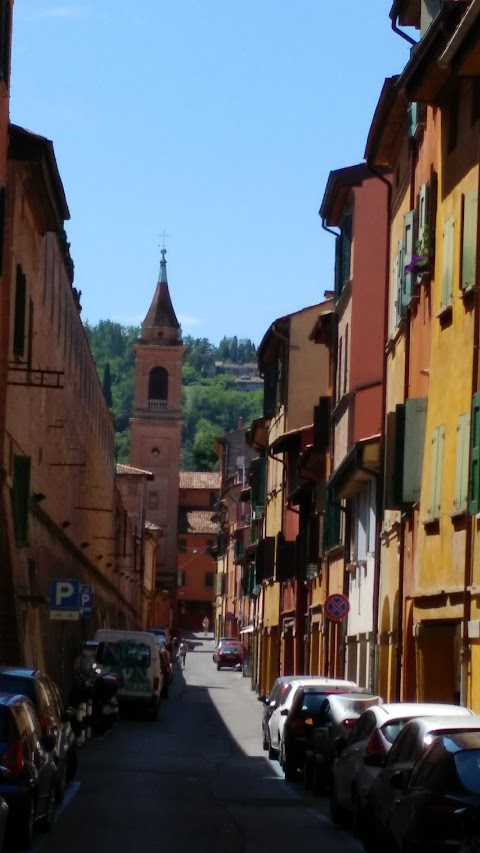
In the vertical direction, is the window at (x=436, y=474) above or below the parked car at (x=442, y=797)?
above

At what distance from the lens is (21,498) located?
33.9 meters

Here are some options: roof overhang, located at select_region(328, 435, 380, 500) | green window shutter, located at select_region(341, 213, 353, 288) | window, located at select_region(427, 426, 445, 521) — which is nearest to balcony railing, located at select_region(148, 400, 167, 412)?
green window shutter, located at select_region(341, 213, 353, 288)

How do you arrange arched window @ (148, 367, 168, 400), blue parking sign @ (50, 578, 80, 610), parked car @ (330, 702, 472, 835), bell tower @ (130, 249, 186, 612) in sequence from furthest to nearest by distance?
1. arched window @ (148, 367, 168, 400)
2. bell tower @ (130, 249, 186, 612)
3. blue parking sign @ (50, 578, 80, 610)
4. parked car @ (330, 702, 472, 835)

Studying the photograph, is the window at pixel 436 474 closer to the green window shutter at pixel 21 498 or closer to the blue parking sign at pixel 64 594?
the green window shutter at pixel 21 498

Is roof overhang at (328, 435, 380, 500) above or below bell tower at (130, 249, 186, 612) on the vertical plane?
below

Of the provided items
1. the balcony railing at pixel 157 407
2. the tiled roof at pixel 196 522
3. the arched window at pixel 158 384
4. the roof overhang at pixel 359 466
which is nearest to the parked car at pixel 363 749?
the roof overhang at pixel 359 466

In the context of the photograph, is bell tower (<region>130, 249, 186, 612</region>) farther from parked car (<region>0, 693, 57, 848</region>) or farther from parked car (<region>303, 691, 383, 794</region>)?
parked car (<region>0, 693, 57, 848</region>)

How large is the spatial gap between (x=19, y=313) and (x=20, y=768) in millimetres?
17601

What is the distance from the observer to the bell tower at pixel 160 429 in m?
142

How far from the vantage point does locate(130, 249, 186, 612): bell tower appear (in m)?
142

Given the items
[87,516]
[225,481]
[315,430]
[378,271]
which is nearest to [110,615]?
[87,516]

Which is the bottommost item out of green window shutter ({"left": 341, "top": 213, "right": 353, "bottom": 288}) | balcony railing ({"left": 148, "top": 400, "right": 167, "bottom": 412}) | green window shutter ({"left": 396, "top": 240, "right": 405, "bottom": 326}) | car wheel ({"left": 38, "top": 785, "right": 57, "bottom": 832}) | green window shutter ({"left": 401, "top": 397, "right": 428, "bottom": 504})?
car wheel ({"left": 38, "top": 785, "right": 57, "bottom": 832})

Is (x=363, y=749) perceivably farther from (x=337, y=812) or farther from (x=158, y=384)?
(x=158, y=384)

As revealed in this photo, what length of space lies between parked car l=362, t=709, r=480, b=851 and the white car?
11.8m
